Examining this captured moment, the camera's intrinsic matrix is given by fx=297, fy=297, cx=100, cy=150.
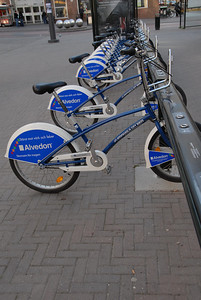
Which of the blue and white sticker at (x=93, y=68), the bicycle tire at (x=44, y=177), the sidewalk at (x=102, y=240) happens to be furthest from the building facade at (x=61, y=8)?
the bicycle tire at (x=44, y=177)

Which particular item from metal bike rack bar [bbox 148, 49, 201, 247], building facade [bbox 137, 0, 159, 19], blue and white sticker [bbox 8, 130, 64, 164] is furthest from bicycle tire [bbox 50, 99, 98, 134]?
building facade [bbox 137, 0, 159, 19]

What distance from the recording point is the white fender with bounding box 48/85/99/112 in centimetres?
454

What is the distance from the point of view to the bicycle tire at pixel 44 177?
330 cm

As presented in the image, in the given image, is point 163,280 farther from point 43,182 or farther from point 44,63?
point 44,63

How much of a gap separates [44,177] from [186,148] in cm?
225

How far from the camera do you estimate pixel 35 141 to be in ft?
10.2

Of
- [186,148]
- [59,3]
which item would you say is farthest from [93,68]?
[59,3]

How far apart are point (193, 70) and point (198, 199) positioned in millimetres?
7895

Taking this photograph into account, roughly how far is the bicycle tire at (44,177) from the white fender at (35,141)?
0.41 ft

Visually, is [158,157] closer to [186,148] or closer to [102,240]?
[102,240]

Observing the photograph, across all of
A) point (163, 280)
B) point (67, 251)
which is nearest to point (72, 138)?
point (67, 251)

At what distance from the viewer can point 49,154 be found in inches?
124

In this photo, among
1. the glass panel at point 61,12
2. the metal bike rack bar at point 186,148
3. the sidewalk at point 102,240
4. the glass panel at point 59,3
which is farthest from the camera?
the glass panel at point 61,12

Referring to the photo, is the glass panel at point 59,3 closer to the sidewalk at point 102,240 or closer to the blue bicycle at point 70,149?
the sidewalk at point 102,240
